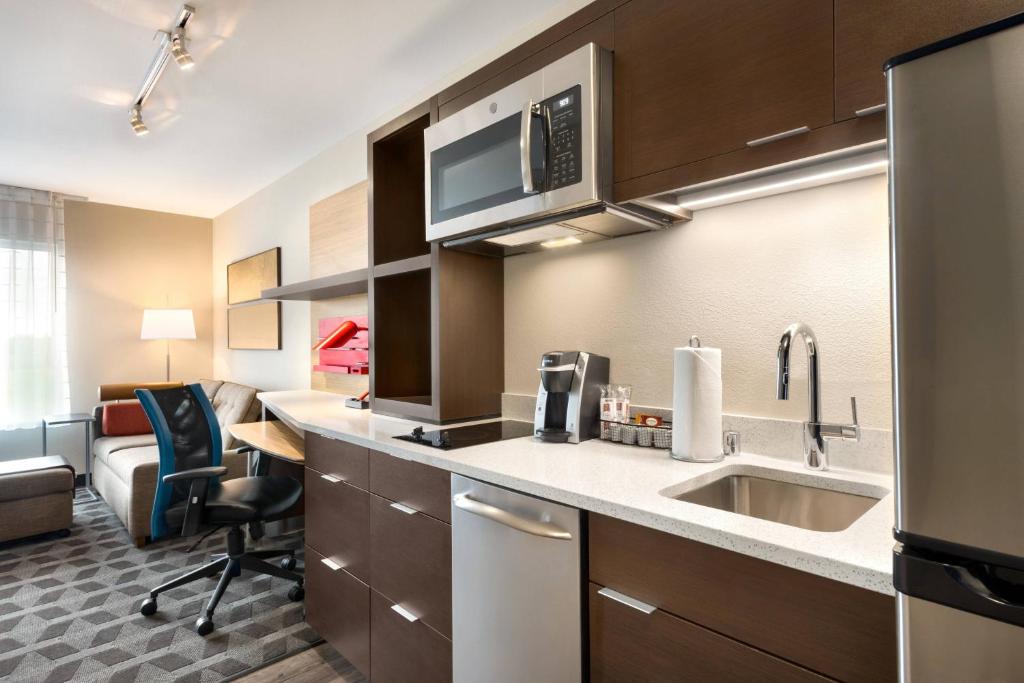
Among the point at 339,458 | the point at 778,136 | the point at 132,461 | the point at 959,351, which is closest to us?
the point at 959,351

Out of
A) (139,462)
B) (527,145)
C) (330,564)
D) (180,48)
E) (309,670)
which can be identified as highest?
(180,48)

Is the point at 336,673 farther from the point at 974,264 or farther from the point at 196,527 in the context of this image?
the point at 974,264

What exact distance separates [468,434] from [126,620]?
190cm

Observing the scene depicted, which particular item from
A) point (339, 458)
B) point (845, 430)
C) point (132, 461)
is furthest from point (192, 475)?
point (845, 430)

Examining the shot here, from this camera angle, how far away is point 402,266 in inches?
88.9

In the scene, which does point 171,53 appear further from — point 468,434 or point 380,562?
point 380,562

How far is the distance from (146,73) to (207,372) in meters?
3.74

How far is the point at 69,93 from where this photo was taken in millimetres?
2863

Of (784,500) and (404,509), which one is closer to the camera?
(784,500)

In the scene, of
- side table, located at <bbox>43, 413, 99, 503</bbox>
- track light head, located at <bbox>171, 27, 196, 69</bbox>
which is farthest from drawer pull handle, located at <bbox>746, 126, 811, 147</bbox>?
side table, located at <bbox>43, 413, 99, 503</bbox>

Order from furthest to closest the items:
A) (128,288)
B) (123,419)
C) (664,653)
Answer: (128,288), (123,419), (664,653)

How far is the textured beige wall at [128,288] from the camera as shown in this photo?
4988 millimetres

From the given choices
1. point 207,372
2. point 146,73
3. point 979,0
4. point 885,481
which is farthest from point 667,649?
point 207,372

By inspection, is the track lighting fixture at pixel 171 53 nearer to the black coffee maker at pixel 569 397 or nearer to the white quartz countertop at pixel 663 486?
the white quartz countertop at pixel 663 486
